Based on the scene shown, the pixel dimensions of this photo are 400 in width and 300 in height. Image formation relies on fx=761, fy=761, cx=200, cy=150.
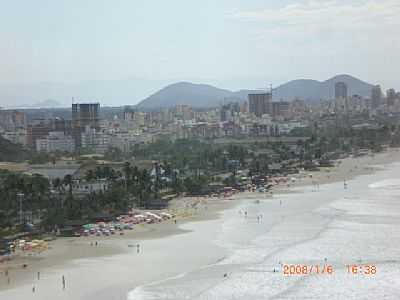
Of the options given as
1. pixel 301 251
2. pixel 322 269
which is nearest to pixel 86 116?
pixel 301 251

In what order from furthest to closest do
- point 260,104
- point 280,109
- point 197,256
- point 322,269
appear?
1. point 260,104
2. point 280,109
3. point 197,256
4. point 322,269

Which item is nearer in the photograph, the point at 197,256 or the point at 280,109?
the point at 197,256

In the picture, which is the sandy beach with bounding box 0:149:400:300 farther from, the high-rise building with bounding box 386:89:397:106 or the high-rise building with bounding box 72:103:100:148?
the high-rise building with bounding box 386:89:397:106

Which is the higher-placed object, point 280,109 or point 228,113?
point 280,109

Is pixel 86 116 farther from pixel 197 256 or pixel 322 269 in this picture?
pixel 322 269

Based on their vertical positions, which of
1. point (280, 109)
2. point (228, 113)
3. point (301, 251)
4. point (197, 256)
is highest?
point (280, 109)

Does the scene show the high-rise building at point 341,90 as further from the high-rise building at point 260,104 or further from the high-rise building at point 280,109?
the high-rise building at point 260,104

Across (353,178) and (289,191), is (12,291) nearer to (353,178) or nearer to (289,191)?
(289,191)
